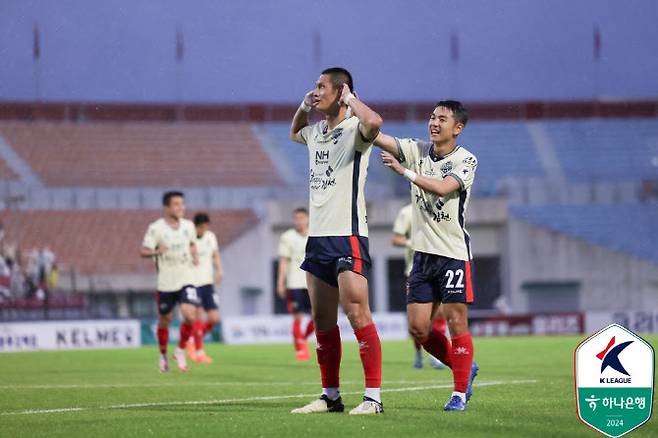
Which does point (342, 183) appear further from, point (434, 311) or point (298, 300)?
point (298, 300)

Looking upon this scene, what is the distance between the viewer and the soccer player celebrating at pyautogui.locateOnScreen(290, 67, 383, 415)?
8789 millimetres

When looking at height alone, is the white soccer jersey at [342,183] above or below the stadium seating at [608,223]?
below

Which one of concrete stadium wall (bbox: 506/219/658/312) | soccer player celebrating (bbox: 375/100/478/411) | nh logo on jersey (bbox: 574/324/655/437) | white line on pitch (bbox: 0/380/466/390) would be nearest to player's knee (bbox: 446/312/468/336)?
soccer player celebrating (bbox: 375/100/478/411)

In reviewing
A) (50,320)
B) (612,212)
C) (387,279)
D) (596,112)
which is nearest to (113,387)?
(50,320)

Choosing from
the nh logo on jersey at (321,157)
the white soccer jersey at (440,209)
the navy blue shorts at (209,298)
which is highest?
the nh logo on jersey at (321,157)

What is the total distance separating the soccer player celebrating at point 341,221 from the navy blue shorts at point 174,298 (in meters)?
8.26

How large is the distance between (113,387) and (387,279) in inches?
1308

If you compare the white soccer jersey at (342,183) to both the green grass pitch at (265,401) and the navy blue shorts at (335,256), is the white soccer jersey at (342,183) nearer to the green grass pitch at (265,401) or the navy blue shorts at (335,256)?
the navy blue shorts at (335,256)

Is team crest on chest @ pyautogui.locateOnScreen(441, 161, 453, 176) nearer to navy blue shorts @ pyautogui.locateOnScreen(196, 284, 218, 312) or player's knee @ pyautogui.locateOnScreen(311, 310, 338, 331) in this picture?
player's knee @ pyautogui.locateOnScreen(311, 310, 338, 331)

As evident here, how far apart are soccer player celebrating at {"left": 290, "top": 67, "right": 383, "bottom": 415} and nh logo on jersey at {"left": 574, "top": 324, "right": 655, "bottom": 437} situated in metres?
2.70

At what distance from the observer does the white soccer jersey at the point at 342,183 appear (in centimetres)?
884

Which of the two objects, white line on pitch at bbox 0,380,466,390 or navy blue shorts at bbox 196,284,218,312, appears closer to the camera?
white line on pitch at bbox 0,380,466,390

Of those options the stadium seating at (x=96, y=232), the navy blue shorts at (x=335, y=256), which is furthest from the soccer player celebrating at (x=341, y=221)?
the stadium seating at (x=96, y=232)

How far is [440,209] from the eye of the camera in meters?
9.42
